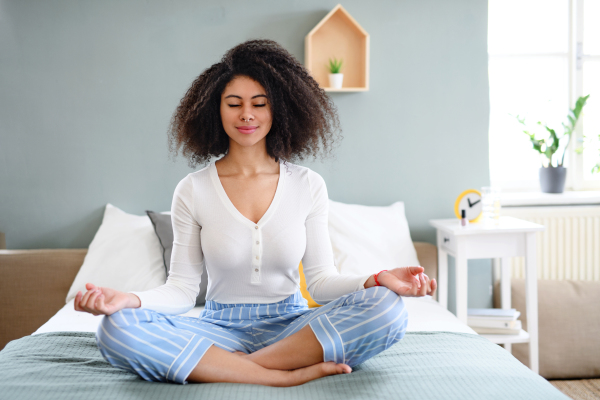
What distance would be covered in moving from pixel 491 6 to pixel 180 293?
2.37m

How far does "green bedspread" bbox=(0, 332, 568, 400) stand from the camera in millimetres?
1102

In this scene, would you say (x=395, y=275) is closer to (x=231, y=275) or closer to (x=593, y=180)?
(x=231, y=275)

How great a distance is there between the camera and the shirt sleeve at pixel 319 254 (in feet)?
4.71

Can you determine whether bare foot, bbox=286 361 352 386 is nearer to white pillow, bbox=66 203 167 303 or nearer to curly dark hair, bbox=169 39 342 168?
curly dark hair, bbox=169 39 342 168

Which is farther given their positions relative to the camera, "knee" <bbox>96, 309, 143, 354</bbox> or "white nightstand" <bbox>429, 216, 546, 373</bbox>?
"white nightstand" <bbox>429, 216, 546, 373</bbox>

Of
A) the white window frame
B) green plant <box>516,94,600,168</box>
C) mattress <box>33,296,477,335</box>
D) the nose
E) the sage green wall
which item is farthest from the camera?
the white window frame

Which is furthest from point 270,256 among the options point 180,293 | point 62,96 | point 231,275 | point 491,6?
point 491,6

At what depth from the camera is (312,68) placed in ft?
8.15

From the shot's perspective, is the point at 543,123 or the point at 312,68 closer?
the point at 312,68

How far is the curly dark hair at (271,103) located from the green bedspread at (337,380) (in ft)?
2.13

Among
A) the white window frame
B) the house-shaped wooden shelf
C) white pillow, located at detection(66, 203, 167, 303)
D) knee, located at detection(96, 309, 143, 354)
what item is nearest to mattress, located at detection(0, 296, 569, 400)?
knee, located at detection(96, 309, 143, 354)

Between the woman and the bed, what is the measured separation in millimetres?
52

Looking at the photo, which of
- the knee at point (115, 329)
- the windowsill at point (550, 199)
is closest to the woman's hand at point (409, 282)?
the knee at point (115, 329)

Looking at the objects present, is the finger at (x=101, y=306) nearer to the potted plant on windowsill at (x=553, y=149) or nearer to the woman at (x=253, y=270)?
the woman at (x=253, y=270)
